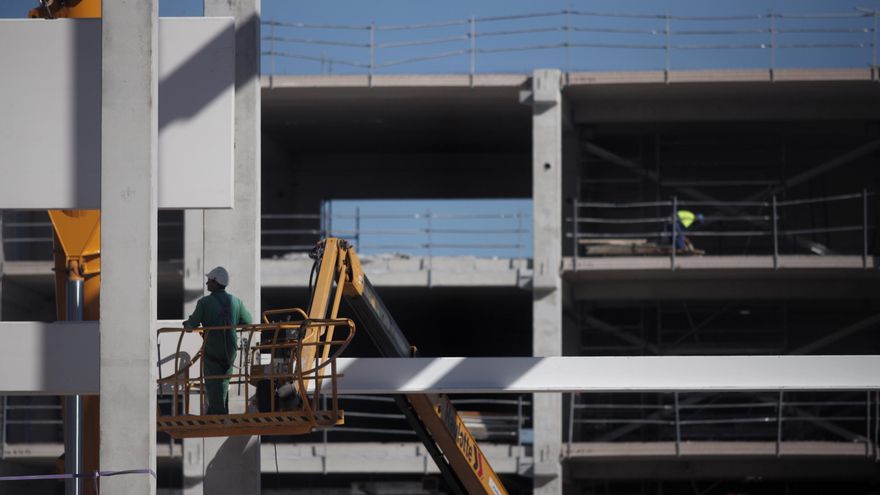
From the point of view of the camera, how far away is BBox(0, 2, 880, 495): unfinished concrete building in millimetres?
19734

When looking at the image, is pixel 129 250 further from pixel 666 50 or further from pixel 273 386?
pixel 666 50

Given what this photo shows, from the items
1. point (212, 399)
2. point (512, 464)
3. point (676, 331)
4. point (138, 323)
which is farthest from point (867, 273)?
point (138, 323)

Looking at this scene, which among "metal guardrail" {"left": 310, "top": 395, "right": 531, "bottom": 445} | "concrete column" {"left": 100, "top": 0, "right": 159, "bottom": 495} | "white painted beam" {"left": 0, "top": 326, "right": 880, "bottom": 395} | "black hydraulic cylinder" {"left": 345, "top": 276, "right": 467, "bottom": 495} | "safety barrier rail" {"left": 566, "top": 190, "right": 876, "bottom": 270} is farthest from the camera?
"safety barrier rail" {"left": 566, "top": 190, "right": 876, "bottom": 270}

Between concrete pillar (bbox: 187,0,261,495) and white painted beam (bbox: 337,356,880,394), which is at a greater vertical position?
concrete pillar (bbox: 187,0,261,495)

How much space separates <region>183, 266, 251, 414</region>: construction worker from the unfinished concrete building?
7677 millimetres

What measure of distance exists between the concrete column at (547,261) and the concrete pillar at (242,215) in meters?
9.57

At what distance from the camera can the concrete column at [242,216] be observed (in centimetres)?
1025

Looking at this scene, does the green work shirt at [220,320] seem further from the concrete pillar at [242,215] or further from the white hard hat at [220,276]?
the concrete pillar at [242,215]

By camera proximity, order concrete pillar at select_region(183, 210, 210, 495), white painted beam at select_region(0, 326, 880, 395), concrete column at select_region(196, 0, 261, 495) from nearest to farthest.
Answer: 1. white painted beam at select_region(0, 326, 880, 395)
2. concrete column at select_region(196, 0, 261, 495)
3. concrete pillar at select_region(183, 210, 210, 495)

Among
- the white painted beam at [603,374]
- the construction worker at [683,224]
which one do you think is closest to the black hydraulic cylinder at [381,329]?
the white painted beam at [603,374]

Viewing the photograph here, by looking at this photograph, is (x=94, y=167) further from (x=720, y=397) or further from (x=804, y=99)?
(x=720, y=397)

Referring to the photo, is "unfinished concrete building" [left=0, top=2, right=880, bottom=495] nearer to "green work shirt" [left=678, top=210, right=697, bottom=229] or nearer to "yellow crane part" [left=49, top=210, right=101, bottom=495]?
"green work shirt" [left=678, top=210, right=697, bottom=229]

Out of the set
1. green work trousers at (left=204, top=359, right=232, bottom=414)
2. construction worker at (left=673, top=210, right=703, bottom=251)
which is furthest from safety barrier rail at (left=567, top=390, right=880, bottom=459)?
green work trousers at (left=204, top=359, right=232, bottom=414)

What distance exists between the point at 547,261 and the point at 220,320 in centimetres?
1061
